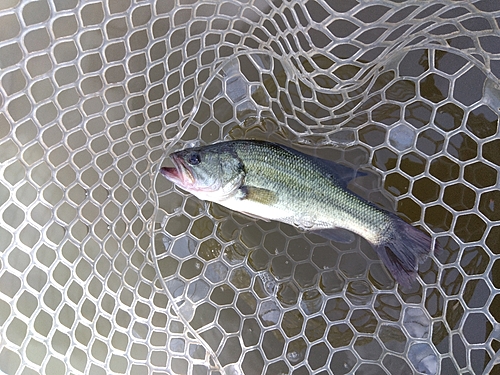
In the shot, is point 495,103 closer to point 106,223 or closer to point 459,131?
point 459,131

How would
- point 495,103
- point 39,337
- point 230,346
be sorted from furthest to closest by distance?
point 230,346 → point 495,103 → point 39,337

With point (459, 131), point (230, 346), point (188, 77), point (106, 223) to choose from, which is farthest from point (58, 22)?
point (459, 131)

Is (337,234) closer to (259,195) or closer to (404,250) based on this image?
(404,250)

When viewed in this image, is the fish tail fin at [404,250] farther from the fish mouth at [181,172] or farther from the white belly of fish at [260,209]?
the fish mouth at [181,172]

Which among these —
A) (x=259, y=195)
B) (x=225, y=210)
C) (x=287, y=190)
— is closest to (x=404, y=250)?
(x=287, y=190)

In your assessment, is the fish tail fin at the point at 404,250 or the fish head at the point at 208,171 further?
the fish tail fin at the point at 404,250

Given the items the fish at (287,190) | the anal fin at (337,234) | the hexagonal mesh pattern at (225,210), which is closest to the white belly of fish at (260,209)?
the fish at (287,190)

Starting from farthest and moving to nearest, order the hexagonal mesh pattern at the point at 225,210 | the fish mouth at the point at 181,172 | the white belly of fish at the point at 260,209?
the hexagonal mesh pattern at the point at 225,210, the white belly of fish at the point at 260,209, the fish mouth at the point at 181,172
